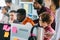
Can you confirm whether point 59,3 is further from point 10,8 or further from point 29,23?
point 10,8

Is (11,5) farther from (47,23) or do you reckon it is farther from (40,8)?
(47,23)

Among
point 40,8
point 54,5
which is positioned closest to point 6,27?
point 40,8

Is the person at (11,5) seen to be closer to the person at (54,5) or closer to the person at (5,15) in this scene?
the person at (5,15)

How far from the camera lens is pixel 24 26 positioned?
5.53ft

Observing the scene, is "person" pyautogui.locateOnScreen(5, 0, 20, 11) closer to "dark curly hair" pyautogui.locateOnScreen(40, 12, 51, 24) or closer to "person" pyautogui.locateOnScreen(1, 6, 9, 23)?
"person" pyautogui.locateOnScreen(1, 6, 9, 23)

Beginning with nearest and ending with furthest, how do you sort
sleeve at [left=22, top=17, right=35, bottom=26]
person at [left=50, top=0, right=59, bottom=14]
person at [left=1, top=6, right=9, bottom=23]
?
person at [left=50, top=0, right=59, bottom=14], sleeve at [left=22, top=17, right=35, bottom=26], person at [left=1, top=6, right=9, bottom=23]

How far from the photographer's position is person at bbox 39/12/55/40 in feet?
5.08

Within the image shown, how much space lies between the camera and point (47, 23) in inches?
61.3

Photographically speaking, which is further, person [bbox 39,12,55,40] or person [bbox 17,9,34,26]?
person [bbox 17,9,34,26]

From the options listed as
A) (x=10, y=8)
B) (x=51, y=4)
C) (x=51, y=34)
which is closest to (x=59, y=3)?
(x=51, y=4)

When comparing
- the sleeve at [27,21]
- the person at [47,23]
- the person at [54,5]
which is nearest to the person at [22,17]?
the sleeve at [27,21]

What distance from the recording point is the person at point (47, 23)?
61.0 inches

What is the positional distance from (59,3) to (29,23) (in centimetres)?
34

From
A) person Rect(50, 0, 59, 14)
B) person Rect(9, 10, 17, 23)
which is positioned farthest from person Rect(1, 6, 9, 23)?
person Rect(50, 0, 59, 14)
